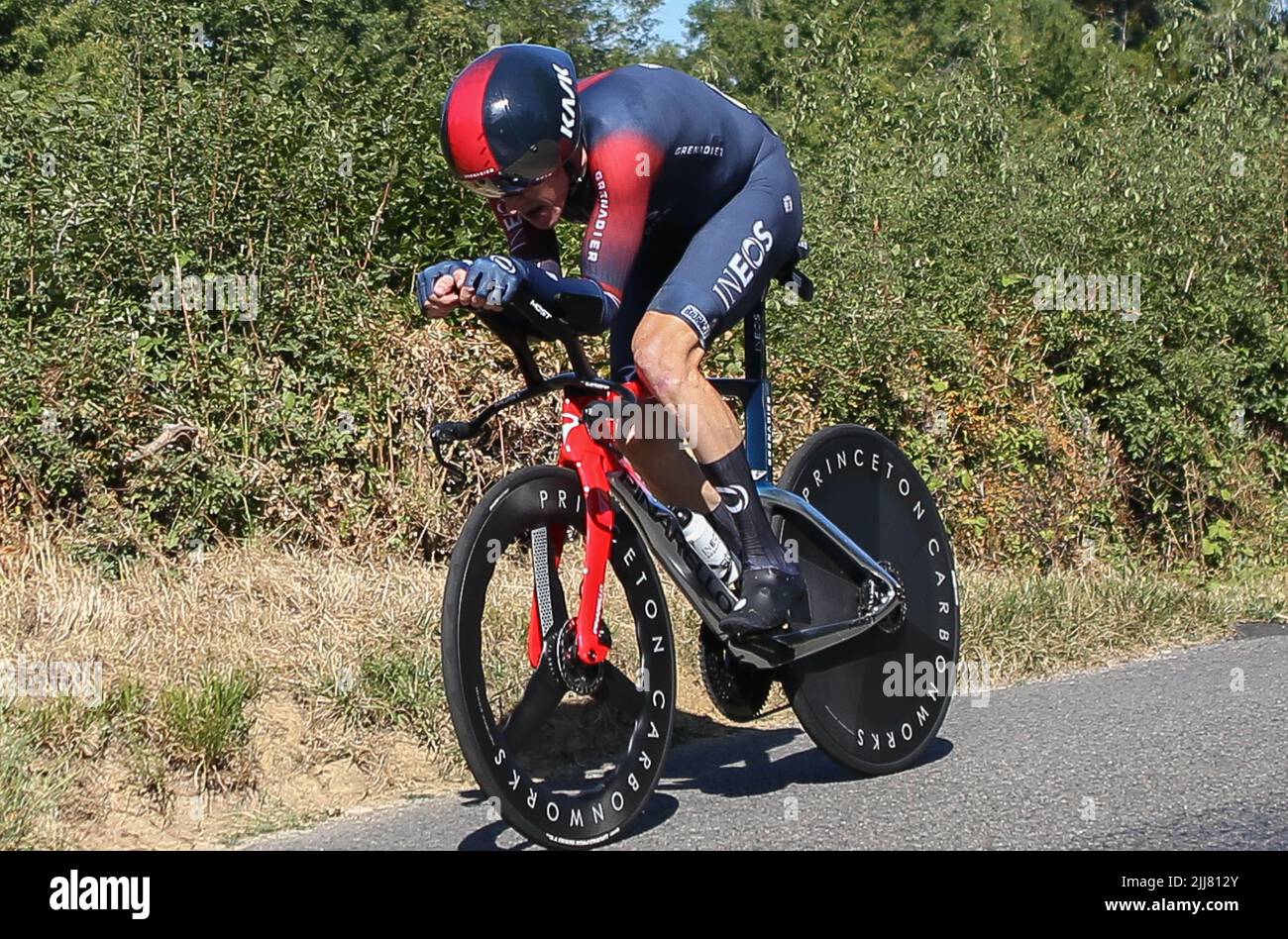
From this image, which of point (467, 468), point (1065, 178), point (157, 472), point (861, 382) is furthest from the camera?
point (1065, 178)

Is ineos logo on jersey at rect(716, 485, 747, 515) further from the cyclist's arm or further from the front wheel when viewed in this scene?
the cyclist's arm

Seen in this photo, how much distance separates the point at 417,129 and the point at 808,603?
4.31 metres

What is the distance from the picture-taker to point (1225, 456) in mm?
11039

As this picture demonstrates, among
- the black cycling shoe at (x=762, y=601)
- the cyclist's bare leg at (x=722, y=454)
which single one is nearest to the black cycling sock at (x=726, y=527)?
the cyclist's bare leg at (x=722, y=454)

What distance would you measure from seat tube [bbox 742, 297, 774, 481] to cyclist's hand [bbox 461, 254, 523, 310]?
147 cm

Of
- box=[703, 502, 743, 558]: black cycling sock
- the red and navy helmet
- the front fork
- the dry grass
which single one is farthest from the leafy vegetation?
the red and navy helmet

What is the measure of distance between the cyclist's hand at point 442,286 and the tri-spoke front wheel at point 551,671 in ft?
2.02

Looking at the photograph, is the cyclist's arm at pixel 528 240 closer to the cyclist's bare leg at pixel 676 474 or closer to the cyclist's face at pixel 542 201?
the cyclist's face at pixel 542 201

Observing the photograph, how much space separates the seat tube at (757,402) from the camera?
17.0 feet

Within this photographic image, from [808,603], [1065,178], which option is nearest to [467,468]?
[808,603]

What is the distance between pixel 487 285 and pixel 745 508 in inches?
50.3

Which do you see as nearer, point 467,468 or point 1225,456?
point 467,468

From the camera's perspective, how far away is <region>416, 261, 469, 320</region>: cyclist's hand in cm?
379

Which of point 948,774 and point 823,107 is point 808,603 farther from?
point 823,107
